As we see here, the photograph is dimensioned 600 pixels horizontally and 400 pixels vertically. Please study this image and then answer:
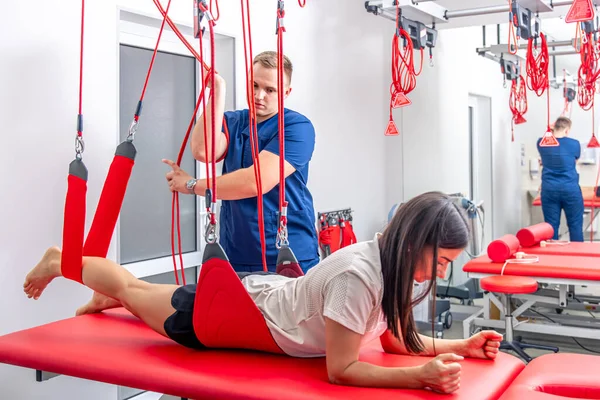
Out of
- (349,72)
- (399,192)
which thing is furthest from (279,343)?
(399,192)

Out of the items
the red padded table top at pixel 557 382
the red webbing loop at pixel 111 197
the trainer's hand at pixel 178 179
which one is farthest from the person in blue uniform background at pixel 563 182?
the red webbing loop at pixel 111 197

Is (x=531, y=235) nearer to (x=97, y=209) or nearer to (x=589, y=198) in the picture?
(x=589, y=198)

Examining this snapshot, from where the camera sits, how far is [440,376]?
1.48 metres

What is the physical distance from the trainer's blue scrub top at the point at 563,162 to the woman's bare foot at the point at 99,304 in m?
3.80

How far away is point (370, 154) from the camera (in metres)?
4.89

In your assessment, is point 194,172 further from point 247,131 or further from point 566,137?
point 566,137

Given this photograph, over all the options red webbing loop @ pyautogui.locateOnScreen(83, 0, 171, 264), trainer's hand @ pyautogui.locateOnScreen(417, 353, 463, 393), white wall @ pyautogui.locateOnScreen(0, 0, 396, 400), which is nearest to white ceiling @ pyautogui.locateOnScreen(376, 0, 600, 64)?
white wall @ pyautogui.locateOnScreen(0, 0, 396, 400)

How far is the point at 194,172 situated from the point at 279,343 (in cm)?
183

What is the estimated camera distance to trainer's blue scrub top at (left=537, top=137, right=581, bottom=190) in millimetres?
5059

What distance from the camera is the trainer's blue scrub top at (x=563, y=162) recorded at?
506cm

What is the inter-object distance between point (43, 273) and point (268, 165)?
810 millimetres

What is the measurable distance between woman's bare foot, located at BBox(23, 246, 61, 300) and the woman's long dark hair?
1.13 metres

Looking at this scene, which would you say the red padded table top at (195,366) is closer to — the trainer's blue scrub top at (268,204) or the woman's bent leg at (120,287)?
the woman's bent leg at (120,287)

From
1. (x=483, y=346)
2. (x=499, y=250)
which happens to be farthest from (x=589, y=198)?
(x=483, y=346)
